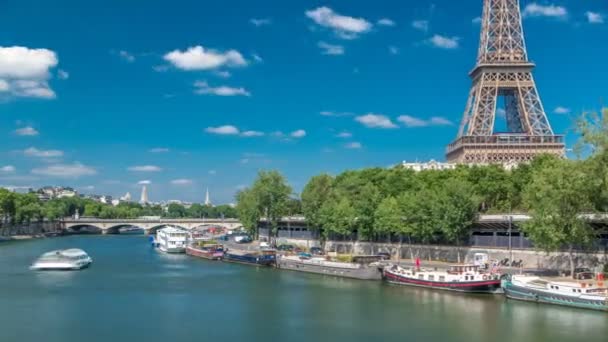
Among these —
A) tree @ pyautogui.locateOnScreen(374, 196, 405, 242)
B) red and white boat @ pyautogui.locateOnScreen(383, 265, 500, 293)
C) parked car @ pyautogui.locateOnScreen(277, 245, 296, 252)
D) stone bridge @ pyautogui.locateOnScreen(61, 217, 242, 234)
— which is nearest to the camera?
red and white boat @ pyautogui.locateOnScreen(383, 265, 500, 293)

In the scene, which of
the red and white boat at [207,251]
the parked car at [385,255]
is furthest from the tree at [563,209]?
the red and white boat at [207,251]

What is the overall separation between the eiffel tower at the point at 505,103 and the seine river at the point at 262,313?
143ft

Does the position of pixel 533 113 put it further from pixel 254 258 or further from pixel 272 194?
pixel 254 258

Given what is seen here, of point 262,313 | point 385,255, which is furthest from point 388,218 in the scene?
point 262,313

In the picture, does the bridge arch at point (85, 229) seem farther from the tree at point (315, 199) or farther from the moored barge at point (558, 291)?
the moored barge at point (558, 291)

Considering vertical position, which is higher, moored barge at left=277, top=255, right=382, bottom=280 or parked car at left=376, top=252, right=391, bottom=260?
parked car at left=376, top=252, right=391, bottom=260

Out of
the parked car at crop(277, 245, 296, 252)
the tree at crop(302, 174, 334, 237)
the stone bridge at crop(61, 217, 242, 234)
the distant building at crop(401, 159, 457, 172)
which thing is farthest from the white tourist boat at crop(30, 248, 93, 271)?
the stone bridge at crop(61, 217, 242, 234)

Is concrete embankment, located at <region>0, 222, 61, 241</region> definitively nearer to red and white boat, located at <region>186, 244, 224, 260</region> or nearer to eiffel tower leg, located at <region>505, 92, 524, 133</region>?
red and white boat, located at <region>186, 244, 224, 260</region>

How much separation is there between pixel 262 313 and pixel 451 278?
1592 centimetres

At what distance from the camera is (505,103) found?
3979 inches

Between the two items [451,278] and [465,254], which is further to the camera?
[465,254]

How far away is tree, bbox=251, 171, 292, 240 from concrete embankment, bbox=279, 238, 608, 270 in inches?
558

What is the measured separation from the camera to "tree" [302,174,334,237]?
80750mm

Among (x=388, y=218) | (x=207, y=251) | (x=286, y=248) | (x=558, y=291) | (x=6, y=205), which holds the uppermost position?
(x=6, y=205)
